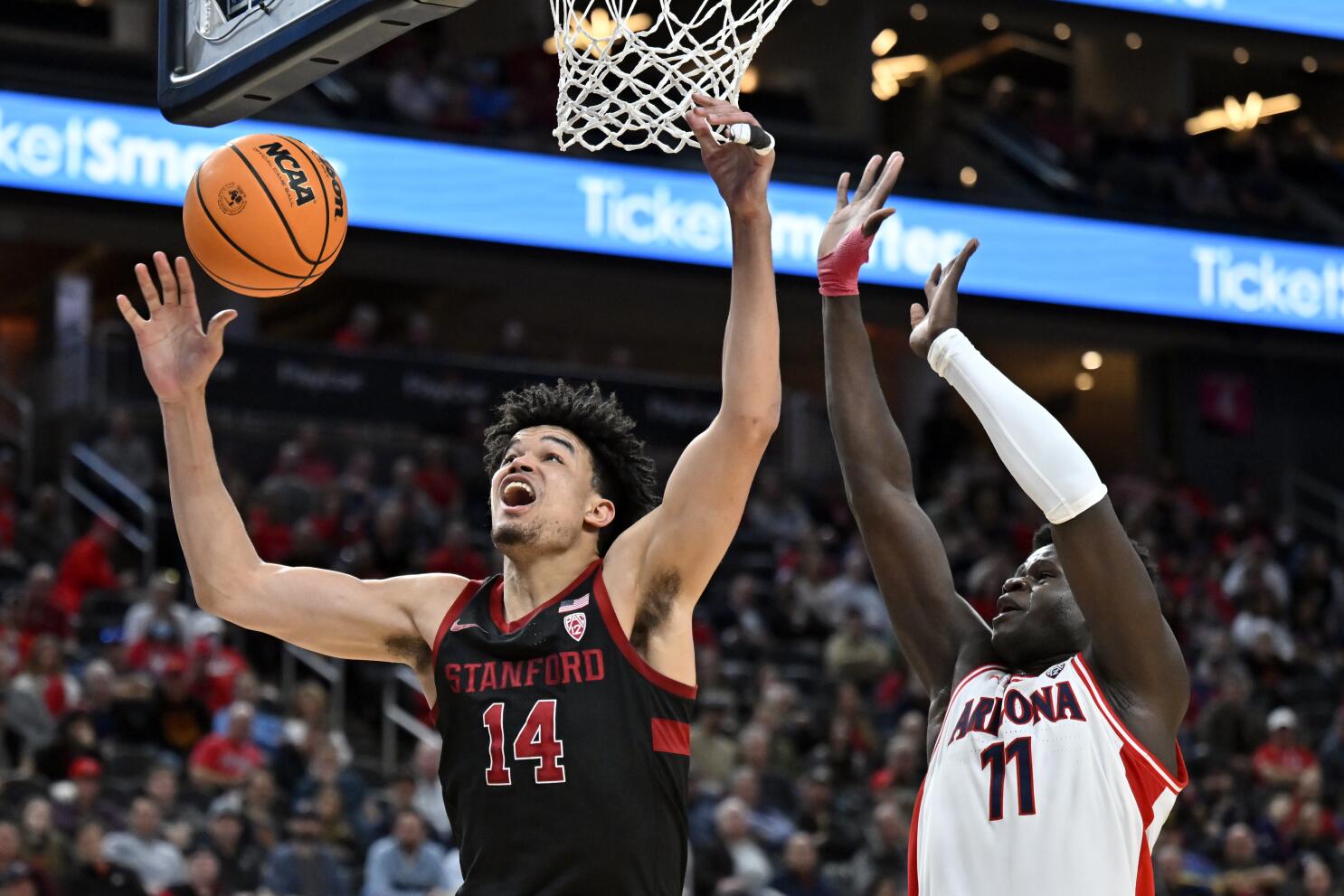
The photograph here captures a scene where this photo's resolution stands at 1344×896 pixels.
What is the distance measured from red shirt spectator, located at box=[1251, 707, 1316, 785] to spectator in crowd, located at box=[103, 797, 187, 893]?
7602mm

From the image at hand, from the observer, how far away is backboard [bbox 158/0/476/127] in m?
4.14

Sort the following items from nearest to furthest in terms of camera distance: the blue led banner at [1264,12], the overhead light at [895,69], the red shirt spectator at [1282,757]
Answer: the red shirt spectator at [1282,757], the blue led banner at [1264,12], the overhead light at [895,69]

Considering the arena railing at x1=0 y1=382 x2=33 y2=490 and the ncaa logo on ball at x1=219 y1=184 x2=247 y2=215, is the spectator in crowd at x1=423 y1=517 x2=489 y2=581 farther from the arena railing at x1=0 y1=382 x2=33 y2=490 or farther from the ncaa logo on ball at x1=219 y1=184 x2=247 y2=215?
the ncaa logo on ball at x1=219 y1=184 x2=247 y2=215

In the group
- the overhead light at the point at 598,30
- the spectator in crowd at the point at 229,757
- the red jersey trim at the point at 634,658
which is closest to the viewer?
the red jersey trim at the point at 634,658

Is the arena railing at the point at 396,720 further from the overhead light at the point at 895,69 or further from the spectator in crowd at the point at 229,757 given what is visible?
the overhead light at the point at 895,69

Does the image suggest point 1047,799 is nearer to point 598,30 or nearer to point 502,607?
point 502,607

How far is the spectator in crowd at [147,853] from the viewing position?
9578 millimetres

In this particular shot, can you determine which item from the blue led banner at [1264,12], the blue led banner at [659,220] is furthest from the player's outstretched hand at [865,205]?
the blue led banner at [1264,12]

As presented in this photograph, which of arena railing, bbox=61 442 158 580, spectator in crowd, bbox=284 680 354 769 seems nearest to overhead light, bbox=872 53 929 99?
arena railing, bbox=61 442 158 580

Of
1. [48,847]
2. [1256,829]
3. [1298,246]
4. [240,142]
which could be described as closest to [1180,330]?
[1298,246]

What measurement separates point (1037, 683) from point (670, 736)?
0.82 metres

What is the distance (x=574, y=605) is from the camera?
390 cm

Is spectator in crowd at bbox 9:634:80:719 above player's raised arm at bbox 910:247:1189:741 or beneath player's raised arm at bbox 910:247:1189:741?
beneath

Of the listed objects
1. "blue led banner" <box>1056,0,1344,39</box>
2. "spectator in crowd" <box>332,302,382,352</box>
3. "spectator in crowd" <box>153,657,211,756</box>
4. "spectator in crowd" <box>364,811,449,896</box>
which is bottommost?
"spectator in crowd" <box>364,811,449,896</box>
